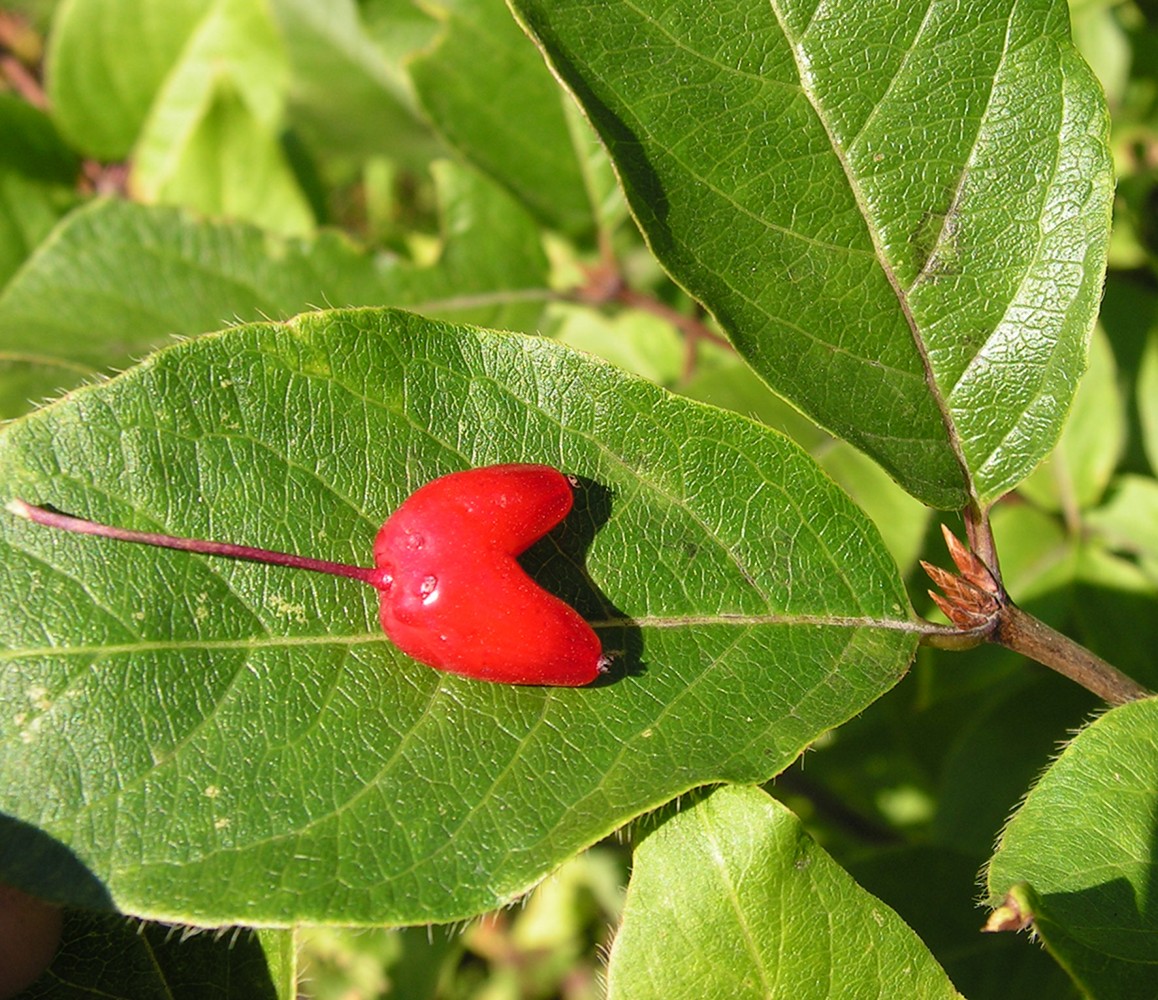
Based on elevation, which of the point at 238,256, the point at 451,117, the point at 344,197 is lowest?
the point at 344,197

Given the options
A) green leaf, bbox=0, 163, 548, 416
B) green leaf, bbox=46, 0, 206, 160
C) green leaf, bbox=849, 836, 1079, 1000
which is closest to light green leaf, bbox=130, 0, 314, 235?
green leaf, bbox=46, 0, 206, 160

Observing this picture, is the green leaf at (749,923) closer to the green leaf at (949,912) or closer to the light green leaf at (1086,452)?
the green leaf at (949,912)

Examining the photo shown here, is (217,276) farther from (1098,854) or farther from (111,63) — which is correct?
(1098,854)

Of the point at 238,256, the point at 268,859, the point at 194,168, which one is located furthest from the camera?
the point at 194,168

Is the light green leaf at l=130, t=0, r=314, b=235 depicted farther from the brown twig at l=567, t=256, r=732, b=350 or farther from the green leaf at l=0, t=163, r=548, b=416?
the brown twig at l=567, t=256, r=732, b=350

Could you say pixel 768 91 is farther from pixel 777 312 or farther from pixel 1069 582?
pixel 1069 582

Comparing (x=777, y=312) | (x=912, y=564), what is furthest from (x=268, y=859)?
(x=912, y=564)

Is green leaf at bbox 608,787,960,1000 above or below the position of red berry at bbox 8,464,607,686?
below

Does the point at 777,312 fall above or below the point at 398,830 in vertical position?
above
